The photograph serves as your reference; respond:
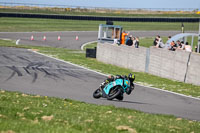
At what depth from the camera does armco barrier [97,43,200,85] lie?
2041 centimetres

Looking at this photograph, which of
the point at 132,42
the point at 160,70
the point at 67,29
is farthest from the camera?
the point at 67,29

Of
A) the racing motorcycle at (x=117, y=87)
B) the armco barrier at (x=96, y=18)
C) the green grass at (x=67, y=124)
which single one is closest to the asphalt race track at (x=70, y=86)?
the racing motorcycle at (x=117, y=87)

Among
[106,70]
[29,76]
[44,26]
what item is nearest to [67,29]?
[44,26]

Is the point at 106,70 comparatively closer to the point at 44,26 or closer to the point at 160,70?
the point at 160,70

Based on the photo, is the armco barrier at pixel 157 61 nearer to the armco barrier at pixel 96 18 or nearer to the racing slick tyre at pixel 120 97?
the racing slick tyre at pixel 120 97

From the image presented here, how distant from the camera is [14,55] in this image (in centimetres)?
2861

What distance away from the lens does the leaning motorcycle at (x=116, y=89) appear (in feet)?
44.8

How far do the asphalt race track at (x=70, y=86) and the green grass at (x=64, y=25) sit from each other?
27299 mm

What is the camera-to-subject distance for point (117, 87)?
13797mm

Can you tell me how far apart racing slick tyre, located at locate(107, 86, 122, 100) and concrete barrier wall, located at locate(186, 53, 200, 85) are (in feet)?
23.1

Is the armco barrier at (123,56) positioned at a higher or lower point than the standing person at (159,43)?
lower

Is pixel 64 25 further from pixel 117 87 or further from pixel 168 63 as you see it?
pixel 117 87

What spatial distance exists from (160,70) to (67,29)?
35062 millimetres

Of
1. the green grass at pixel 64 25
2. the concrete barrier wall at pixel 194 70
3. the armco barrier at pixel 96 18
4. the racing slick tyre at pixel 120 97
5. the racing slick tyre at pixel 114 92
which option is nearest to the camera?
the racing slick tyre at pixel 114 92
